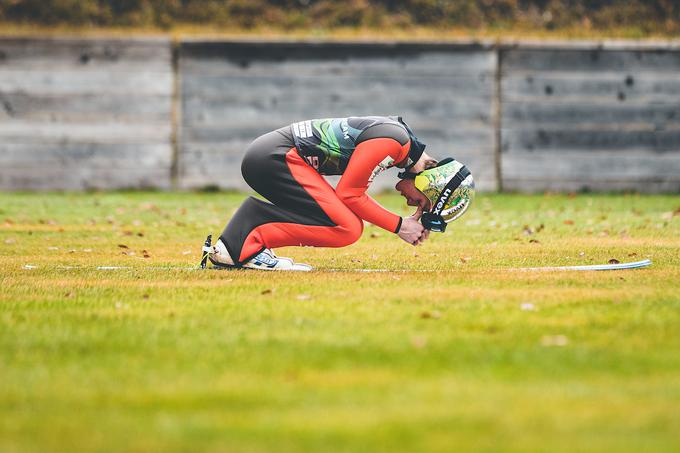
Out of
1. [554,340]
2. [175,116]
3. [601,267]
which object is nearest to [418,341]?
[554,340]

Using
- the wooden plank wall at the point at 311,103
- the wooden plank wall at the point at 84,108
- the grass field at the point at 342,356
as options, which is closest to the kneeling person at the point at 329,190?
the grass field at the point at 342,356

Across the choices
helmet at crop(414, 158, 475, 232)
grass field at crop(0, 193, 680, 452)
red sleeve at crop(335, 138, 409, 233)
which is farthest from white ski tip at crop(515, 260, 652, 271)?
red sleeve at crop(335, 138, 409, 233)

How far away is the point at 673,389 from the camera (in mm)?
3629

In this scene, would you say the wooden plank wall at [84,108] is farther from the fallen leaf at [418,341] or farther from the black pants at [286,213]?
the fallen leaf at [418,341]

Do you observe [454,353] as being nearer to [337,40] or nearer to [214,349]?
[214,349]

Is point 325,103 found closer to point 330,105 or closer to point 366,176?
point 330,105

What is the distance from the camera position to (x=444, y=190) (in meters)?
6.88

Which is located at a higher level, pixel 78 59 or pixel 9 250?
pixel 78 59

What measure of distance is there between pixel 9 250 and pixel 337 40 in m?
8.66

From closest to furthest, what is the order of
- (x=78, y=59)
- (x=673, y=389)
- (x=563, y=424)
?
1. (x=563, y=424)
2. (x=673, y=389)
3. (x=78, y=59)

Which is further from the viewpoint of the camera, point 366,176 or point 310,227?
point 310,227

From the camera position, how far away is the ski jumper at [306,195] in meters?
6.96

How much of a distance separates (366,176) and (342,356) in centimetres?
282

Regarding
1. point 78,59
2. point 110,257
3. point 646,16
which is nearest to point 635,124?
point 646,16
